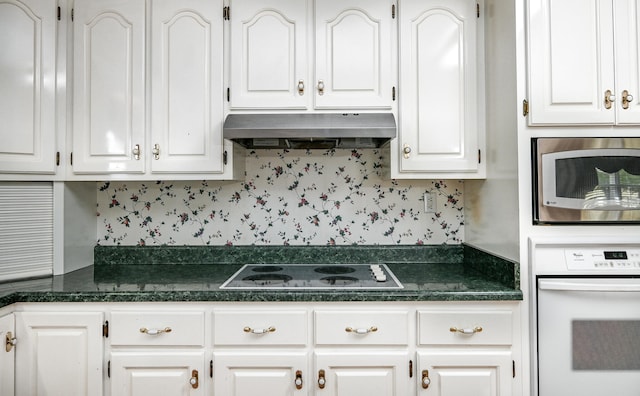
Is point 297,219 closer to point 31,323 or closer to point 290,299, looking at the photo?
point 290,299

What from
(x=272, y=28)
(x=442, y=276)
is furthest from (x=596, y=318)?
(x=272, y=28)

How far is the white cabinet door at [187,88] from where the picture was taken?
1.95m

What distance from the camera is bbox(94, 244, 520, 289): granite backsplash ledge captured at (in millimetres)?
2260

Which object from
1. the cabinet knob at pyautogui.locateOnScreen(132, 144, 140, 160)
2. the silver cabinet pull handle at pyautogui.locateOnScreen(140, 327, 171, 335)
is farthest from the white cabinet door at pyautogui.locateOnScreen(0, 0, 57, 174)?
the silver cabinet pull handle at pyautogui.locateOnScreen(140, 327, 171, 335)

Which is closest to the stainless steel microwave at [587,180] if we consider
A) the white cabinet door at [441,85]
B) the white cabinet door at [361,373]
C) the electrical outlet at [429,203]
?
the white cabinet door at [441,85]

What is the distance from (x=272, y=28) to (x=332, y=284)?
127 cm

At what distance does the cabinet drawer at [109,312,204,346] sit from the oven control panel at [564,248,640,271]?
1.53 meters

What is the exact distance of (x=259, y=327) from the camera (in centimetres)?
163

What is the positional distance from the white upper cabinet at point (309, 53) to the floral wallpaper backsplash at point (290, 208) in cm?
42

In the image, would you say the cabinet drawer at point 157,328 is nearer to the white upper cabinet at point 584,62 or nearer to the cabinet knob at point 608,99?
the white upper cabinet at point 584,62

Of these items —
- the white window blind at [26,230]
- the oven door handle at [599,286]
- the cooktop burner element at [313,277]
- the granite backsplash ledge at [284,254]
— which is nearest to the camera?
the oven door handle at [599,286]

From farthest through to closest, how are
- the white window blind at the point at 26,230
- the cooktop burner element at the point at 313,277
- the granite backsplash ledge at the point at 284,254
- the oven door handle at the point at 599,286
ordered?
1. the granite backsplash ledge at the point at 284,254
2. the white window blind at the point at 26,230
3. the cooktop burner element at the point at 313,277
4. the oven door handle at the point at 599,286

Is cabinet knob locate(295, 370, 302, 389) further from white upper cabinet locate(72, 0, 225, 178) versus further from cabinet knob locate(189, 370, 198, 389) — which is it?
white upper cabinet locate(72, 0, 225, 178)

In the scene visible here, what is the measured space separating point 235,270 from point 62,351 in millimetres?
810
